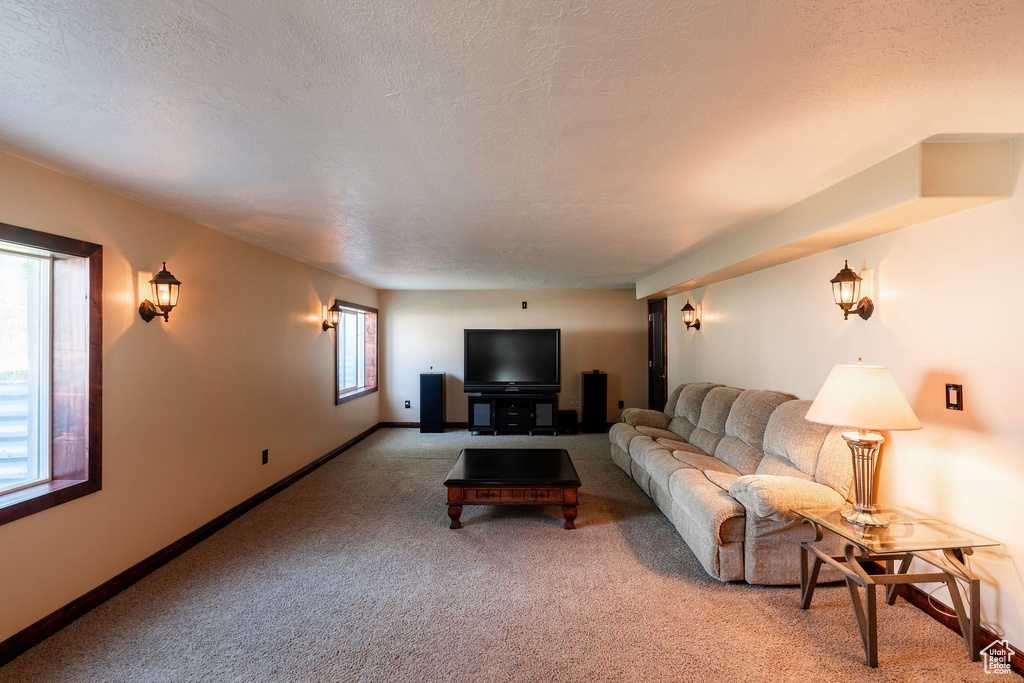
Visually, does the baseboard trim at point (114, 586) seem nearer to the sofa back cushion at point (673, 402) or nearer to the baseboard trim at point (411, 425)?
the baseboard trim at point (411, 425)

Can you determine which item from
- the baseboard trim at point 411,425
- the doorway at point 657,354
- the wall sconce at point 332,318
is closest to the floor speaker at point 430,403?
the baseboard trim at point 411,425

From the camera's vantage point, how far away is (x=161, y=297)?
8.90 ft

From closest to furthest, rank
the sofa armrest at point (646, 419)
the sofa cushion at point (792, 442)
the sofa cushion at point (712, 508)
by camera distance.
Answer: the sofa cushion at point (712, 508)
the sofa cushion at point (792, 442)
the sofa armrest at point (646, 419)

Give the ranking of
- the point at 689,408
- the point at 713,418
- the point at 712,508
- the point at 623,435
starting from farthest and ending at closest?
the point at 689,408 → the point at 623,435 → the point at 713,418 → the point at 712,508

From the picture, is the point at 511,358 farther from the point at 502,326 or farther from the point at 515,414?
the point at 515,414

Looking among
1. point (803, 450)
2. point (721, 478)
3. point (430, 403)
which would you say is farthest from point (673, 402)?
point (430, 403)

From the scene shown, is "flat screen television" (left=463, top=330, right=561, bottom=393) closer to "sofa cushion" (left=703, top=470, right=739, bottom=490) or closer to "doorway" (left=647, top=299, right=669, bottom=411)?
"doorway" (left=647, top=299, right=669, bottom=411)

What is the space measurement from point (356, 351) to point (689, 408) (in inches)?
181

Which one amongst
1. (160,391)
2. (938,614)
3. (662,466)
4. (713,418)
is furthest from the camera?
(713,418)

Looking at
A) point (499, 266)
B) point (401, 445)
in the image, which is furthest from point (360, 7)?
point (401, 445)

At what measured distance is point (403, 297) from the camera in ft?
23.6

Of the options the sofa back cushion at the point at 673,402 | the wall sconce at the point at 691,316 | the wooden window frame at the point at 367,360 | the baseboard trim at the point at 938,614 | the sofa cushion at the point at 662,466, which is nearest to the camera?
the baseboard trim at the point at 938,614

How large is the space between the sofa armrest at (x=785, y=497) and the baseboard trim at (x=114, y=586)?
3.52m

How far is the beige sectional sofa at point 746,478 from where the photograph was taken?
250cm
